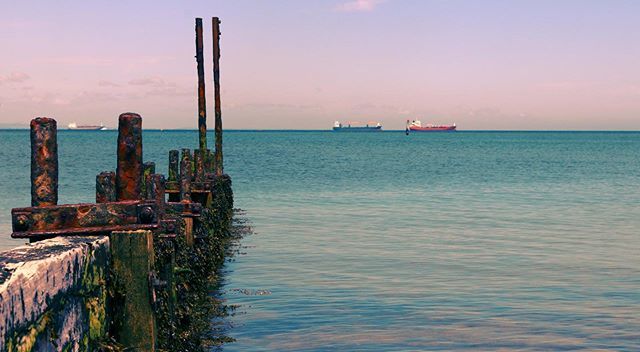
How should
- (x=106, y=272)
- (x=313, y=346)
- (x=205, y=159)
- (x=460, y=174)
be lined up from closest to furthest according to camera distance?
1. (x=106, y=272)
2. (x=313, y=346)
3. (x=205, y=159)
4. (x=460, y=174)

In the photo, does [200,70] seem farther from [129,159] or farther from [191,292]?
[129,159]

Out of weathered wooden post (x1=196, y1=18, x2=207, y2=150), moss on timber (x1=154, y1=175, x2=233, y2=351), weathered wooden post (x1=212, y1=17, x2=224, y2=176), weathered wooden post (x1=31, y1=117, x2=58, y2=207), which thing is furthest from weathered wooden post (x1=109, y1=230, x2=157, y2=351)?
weathered wooden post (x1=212, y1=17, x2=224, y2=176)

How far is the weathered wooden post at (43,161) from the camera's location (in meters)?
5.95

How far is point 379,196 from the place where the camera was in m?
45.9

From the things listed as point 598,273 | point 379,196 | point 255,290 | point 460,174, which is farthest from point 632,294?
point 460,174

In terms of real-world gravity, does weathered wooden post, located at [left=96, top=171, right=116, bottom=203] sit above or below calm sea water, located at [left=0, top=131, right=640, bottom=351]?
above

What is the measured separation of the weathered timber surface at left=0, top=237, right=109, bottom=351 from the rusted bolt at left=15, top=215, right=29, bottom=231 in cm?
46

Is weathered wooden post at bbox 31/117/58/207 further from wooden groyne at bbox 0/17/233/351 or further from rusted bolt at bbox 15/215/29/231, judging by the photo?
rusted bolt at bbox 15/215/29/231

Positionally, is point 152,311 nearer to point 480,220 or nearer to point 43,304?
point 43,304

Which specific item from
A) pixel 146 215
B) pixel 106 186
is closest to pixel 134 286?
pixel 146 215

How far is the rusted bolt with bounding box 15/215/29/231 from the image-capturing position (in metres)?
5.61

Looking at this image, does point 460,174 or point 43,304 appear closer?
point 43,304

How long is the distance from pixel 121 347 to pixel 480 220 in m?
27.6

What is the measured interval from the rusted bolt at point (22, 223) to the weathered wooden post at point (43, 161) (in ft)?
0.97
